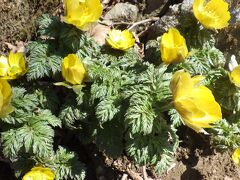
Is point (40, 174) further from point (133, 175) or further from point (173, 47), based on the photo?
point (173, 47)

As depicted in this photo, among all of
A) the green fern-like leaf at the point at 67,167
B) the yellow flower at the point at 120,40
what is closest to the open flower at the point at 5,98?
the green fern-like leaf at the point at 67,167

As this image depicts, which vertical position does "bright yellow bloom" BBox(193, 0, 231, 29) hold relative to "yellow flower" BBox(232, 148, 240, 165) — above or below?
above

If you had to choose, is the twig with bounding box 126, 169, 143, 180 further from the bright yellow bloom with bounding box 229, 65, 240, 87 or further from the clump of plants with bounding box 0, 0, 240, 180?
the bright yellow bloom with bounding box 229, 65, 240, 87

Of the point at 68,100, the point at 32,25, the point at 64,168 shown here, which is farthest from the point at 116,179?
the point at 32,25

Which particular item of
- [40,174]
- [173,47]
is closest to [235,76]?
[173,47]

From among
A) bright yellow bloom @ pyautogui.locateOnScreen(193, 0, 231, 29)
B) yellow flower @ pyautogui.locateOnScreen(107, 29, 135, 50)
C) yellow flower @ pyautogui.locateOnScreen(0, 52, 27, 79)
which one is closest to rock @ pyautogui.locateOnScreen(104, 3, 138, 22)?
yellow flower @ pyautogui.locateOnScreen(107, 29, 135, 50)

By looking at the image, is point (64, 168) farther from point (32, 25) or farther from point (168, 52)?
point (32, 25)
